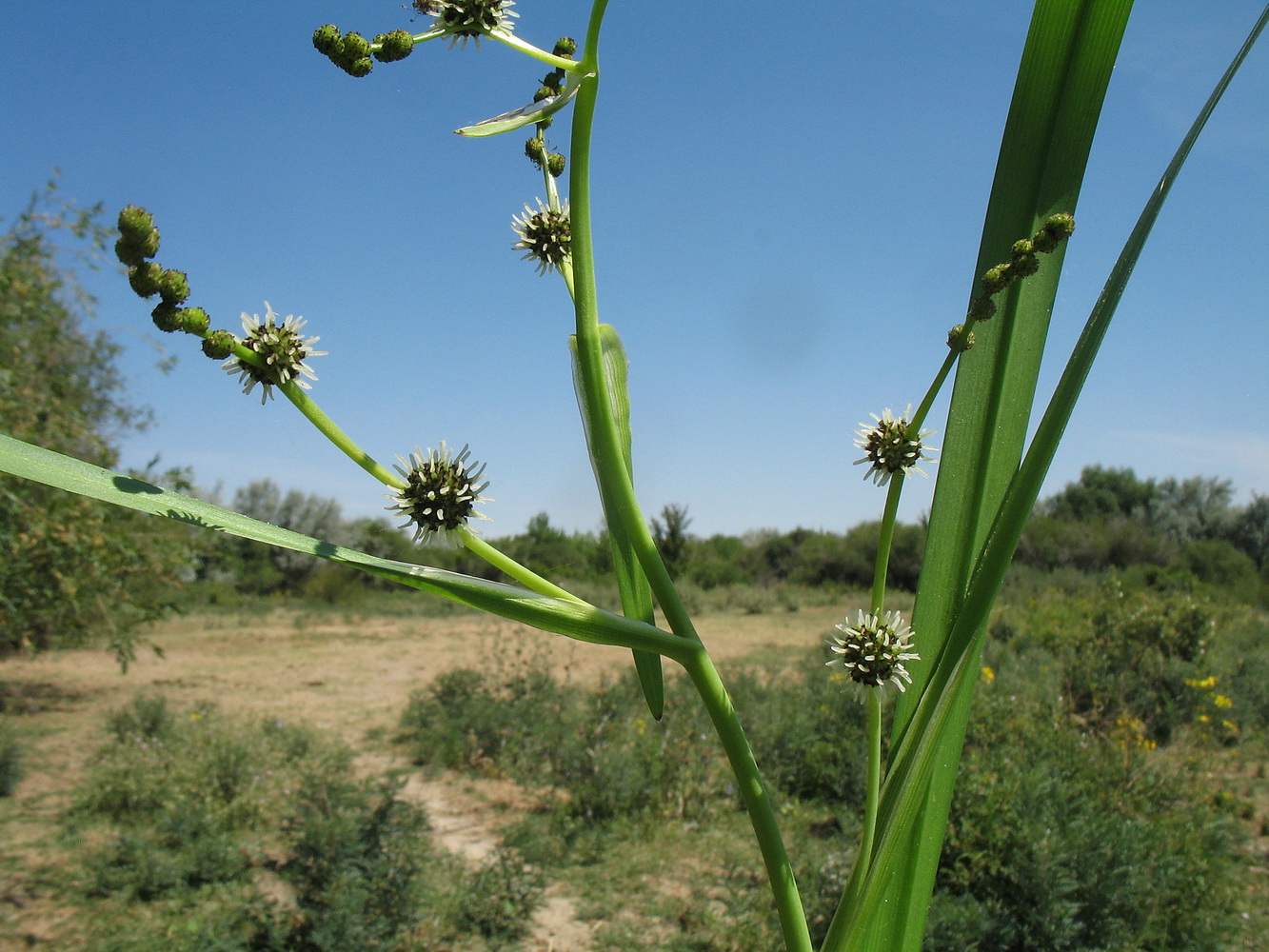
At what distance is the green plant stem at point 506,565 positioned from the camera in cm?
49

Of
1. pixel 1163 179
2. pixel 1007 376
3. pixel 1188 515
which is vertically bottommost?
pixel 1007 376

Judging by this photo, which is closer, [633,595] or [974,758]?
[633,595]

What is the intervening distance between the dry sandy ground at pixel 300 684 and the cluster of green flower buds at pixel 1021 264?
4.03 metres

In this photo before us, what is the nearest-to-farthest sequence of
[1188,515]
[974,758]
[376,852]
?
1. [376,852]
2. [974,758]
3. [1188,515]

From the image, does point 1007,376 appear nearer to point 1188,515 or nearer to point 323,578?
point 323,578

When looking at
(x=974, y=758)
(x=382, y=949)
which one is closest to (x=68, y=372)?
(x=382, y=949)

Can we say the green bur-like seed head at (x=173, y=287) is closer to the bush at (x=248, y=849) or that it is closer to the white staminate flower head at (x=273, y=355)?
the white staminate flower head at (x=273, y=355)

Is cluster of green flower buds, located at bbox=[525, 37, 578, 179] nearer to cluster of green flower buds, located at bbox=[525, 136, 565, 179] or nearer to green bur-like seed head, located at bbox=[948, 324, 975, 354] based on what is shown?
cluster of green flower buds, located at bbox=[525, 136, 565, 179]

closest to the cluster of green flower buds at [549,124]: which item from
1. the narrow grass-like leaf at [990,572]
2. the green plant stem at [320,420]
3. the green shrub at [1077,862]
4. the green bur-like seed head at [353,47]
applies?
the green bur-like seed head at [353,47]

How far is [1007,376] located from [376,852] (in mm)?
4083

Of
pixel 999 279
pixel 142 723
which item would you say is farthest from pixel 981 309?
pixel 142 723

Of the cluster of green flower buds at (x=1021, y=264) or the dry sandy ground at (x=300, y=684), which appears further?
the dry sandy ground at (x=300, y=684)

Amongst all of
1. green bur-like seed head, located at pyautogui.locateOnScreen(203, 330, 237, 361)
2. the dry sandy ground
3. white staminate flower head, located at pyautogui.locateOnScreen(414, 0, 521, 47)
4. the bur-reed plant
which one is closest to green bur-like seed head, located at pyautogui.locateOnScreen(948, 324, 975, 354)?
the bur-reed plant

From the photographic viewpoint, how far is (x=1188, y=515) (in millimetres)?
20203
